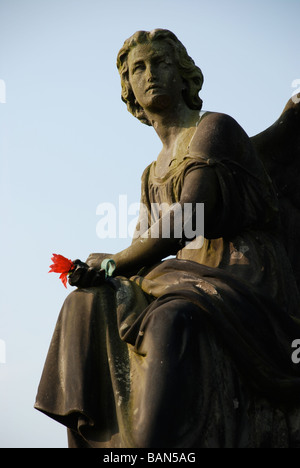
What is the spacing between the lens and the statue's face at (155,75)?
973 centimetres

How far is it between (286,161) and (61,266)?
7.70ft

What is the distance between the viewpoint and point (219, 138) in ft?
30.5

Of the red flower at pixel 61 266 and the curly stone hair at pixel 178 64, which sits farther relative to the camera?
the curly stone hair at pixel 178 64

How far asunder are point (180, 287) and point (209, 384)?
0.76 m

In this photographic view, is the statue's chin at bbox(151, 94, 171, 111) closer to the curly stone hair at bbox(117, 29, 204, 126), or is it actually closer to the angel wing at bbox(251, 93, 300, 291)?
the curly stone hair at bbox(117, 29, 204, 126)

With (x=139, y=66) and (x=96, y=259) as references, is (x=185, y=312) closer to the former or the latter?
(x=96, y=259)

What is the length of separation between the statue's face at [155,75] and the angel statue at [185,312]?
0.04ft

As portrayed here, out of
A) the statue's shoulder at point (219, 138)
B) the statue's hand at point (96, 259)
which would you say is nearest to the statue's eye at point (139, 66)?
the statue's shoulder at point (219, 138)

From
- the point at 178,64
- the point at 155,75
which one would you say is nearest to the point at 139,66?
the point at 155,75

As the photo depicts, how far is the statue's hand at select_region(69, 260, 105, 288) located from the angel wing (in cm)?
185

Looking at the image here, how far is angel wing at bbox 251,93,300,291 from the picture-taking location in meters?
9.94

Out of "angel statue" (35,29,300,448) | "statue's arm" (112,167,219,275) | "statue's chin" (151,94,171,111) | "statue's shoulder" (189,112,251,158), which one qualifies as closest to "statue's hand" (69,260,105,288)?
"angel statue" (35,29,300,448)

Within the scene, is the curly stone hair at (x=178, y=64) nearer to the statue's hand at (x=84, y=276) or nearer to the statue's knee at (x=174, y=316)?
the statue's hand at (x=84, y=276)
